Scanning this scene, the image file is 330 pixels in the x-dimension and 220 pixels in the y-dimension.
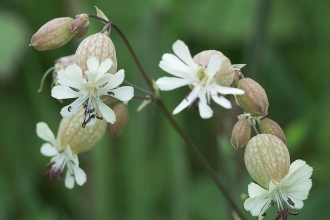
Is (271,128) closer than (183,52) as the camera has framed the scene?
No

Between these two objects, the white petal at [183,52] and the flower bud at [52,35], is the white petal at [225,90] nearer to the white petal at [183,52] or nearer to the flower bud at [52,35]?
the white petal at [183,52]

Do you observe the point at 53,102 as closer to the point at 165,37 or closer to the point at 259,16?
the point at 165,37

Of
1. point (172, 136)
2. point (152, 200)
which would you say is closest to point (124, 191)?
point (152, 200)

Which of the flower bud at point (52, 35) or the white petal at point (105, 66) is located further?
the flower bud at point (52, 35)

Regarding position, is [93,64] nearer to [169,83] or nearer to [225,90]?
[169,83]

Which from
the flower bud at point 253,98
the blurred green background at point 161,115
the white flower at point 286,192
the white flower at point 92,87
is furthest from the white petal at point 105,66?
the blurred green background at point 161,115

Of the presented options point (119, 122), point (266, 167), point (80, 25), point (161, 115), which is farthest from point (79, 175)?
point (161, 115)

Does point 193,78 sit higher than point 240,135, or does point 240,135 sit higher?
point 193,78
